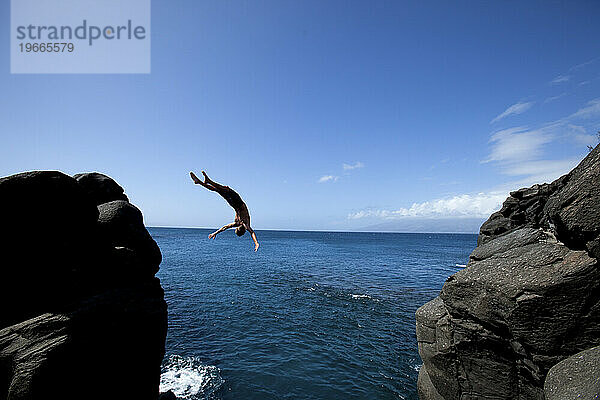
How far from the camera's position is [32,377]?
6016 millimetres

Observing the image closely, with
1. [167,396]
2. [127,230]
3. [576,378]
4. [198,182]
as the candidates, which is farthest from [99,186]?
[576,378]

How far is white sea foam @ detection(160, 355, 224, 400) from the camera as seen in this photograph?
43.3ft

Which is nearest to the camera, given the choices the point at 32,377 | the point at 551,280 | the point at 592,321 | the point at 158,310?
the point at 32,377

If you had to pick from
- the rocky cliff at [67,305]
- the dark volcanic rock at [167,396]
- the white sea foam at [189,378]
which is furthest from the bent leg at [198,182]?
the white sea foam at [189,378]

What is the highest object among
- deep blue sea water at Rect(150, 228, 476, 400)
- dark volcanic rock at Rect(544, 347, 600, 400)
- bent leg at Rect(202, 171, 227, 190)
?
bent leg at Rect(202, 171, 227, 190)

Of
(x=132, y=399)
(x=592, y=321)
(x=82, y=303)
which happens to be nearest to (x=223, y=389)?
(x=132, y=399)

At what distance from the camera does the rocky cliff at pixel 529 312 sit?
6531 mm

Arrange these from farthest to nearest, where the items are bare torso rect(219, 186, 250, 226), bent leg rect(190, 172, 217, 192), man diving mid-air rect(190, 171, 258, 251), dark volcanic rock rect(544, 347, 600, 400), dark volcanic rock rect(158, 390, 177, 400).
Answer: dark volcanic rock rect(158, 390, 177, 400), bare torso rect(219, 186, 250, 226), man diving mid-air rect(190, 171, 258, 251), bent leg rect(190, 172, 217, 192), dark volcanic rock rect(544, 347, 600, 400)

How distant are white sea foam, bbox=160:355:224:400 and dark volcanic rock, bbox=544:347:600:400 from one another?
1375 cm

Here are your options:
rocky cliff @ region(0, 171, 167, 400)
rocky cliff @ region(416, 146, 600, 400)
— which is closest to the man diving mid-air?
rocky cliff @ region(0, 171, 167, 400)

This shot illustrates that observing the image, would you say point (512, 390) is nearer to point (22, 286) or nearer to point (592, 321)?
point (592, 321)

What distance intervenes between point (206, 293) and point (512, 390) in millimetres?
30140

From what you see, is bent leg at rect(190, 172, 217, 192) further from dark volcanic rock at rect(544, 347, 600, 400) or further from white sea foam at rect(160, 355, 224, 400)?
white sea foam at rect(160, 355, 224, 400)

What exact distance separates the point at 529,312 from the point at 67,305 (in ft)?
45.2
